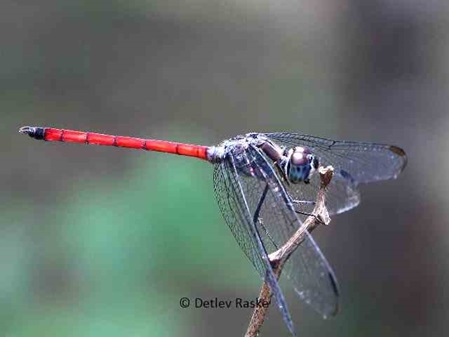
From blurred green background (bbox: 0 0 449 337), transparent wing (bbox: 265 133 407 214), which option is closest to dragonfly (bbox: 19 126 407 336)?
transparent wing (bbox: 265 133 407 214)

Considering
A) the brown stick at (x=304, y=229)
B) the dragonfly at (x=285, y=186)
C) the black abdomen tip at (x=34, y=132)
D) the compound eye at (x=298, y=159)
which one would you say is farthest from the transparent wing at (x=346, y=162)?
the black abdomen tip at (x=34, y=132)

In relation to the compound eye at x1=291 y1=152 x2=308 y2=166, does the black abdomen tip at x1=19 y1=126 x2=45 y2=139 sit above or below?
above

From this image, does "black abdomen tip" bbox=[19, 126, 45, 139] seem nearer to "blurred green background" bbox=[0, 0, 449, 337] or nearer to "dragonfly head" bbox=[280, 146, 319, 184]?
"blurred green background" bbox=[0, 0, 449, 337]

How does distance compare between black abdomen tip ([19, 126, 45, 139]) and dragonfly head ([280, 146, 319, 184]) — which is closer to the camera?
dragonfly head ([280, 146, 319, 184])

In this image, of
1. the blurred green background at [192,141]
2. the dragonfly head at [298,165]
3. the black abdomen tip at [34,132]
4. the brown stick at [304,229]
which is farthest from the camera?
the blurred green background at [192,141]

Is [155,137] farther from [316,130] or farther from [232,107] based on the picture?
[316,130]

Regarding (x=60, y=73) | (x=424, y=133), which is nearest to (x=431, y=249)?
(x=424, y=133)

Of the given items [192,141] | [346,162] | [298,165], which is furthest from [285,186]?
[192,141]

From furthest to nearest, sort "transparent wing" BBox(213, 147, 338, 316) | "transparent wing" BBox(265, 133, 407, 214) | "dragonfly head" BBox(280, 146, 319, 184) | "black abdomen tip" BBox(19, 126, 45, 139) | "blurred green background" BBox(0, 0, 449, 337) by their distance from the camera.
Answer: "blurred green background" BBox(0, 0, 449, 337) < "black abdomen tip" BBox(19, 126, 45, 139) < "transparent wing" BBox(265, 133, 407, 214) < "dragonfly head" BBox(280, 146, 319, 184) < "transparent wing" BBox(213, 147, 338, 316)

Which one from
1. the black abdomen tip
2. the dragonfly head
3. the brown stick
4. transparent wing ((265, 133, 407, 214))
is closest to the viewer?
the brown stick

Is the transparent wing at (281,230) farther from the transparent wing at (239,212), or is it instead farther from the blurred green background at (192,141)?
the blurred green background at (192,141)
